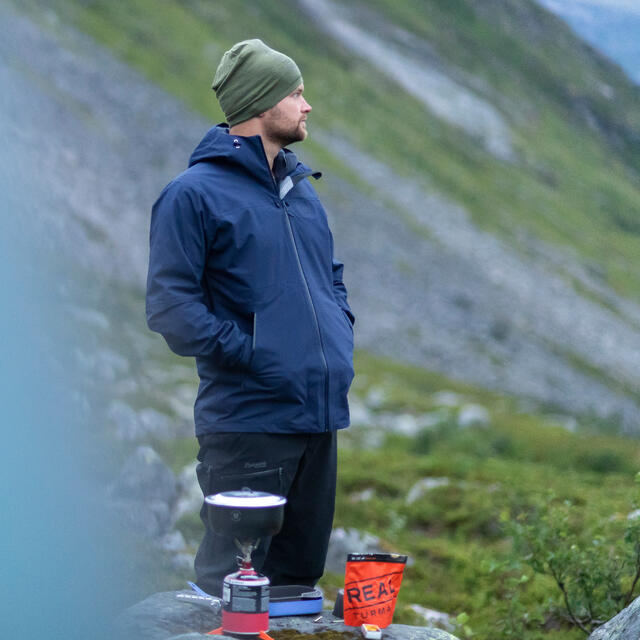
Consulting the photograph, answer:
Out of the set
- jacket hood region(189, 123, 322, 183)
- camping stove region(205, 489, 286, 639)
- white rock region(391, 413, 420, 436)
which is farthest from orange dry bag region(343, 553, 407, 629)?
white rock region(391, 413, 420, 436)

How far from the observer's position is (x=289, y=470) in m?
4.50

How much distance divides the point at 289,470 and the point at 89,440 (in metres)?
3.26

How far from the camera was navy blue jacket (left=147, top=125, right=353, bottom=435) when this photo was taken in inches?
173

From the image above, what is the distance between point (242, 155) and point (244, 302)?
65 cm

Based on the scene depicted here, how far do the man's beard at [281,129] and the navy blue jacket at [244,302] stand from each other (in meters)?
0.11

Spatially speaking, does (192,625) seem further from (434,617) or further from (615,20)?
(615,20)

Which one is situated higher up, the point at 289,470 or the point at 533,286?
the point at 289,470

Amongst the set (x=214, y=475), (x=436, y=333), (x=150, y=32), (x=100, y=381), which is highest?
(x=150, y=32)

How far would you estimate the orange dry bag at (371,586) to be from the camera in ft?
14.8

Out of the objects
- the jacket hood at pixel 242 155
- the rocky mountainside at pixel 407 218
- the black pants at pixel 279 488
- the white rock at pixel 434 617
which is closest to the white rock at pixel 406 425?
the rocky mountainside at pixel 407 218

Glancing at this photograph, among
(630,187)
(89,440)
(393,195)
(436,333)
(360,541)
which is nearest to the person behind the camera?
(89,440)

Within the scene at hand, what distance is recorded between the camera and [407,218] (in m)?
35.2

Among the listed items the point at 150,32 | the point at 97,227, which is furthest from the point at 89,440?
the point at 150,32

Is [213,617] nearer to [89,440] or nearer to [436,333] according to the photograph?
[89,440]
